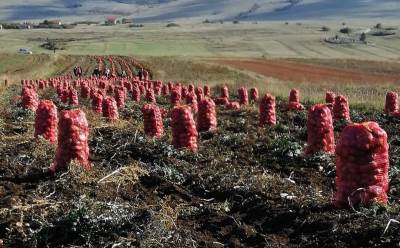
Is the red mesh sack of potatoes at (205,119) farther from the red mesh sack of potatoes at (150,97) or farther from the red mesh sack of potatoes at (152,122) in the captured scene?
the red mesh sack of potatoes at (150,97)

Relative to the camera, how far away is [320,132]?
13.0m

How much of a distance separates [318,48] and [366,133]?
316 ft

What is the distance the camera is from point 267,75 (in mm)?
51500

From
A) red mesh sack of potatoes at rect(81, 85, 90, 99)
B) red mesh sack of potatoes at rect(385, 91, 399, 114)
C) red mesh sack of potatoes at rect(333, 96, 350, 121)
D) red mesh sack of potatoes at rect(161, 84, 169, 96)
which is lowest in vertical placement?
red mesh sack of potatoes at rect(161, 84, 169, 96)

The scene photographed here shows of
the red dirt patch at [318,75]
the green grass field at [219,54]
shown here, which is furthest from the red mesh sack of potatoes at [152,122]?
the red dirt patch at [318,75]

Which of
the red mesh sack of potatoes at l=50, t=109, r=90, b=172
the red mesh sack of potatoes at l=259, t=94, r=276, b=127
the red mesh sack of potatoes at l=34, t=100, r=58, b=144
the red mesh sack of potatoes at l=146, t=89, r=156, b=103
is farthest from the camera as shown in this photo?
the red mesh sack of potatoes at l=146, t=89, r=156, b=103

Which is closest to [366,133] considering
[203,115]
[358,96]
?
[203,115]

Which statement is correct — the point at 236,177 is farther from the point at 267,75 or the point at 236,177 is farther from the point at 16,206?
the point at 267,75

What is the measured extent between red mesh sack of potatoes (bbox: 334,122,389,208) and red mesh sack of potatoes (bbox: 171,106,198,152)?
198 inches

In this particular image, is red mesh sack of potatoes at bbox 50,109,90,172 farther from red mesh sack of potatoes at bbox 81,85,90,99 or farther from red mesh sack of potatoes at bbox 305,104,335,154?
red mesh sack of potatoes at bbox 81,85,90,99

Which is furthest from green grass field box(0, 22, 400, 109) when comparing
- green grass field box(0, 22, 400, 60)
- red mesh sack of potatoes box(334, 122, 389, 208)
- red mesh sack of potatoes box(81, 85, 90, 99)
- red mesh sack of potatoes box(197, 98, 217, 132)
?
red mesh sack of potatoes box(334, 122, 389, 208)

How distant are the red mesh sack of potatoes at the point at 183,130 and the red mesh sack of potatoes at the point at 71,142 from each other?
263 centimetres

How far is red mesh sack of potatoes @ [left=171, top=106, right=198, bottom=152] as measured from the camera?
42.9 feet

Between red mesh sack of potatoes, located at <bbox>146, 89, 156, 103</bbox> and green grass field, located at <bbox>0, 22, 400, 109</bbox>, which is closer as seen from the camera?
red mesh sack of potatoes, located at <bbox>146, 89, 156, 103</bbox>
